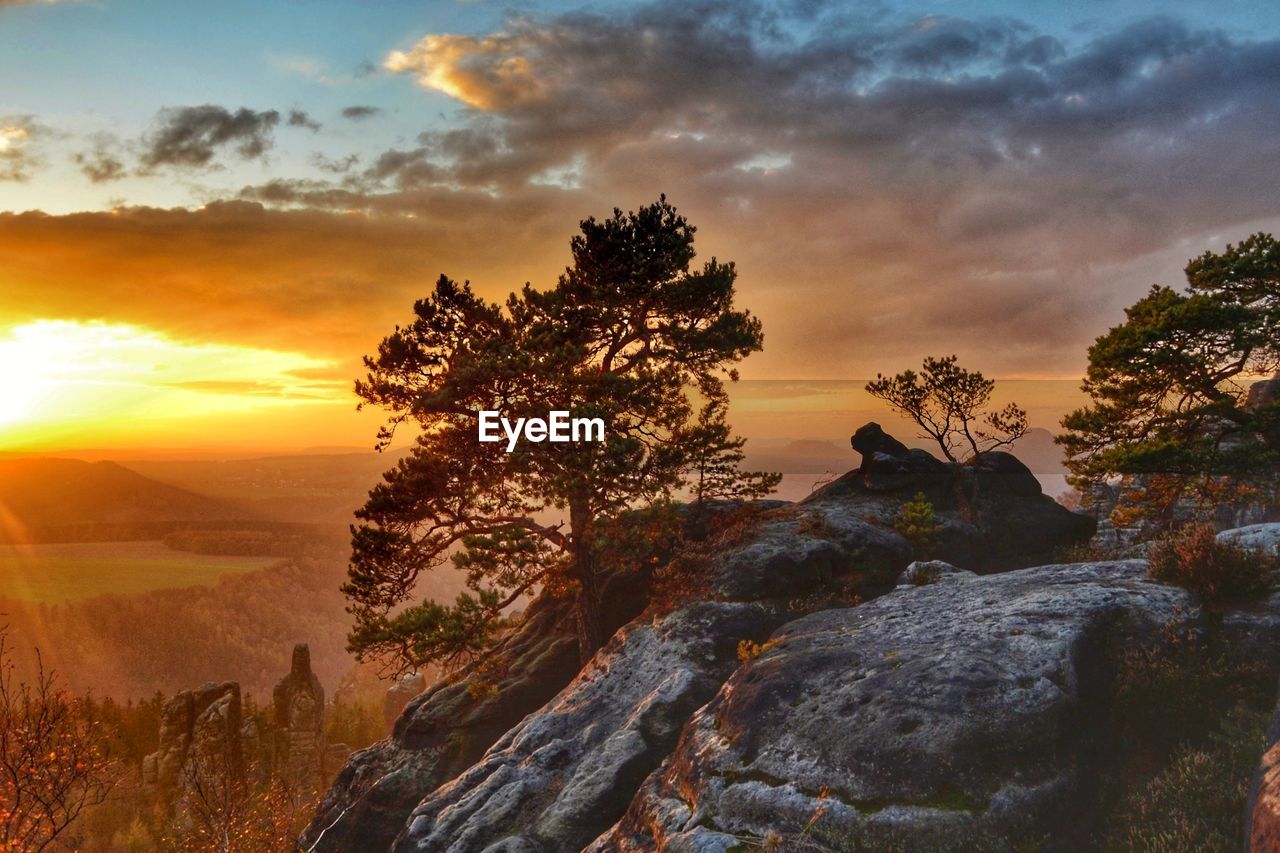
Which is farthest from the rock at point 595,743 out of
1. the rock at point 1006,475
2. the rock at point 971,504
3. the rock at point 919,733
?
the rock at point 1006,475

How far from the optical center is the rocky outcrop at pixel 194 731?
7256 cm

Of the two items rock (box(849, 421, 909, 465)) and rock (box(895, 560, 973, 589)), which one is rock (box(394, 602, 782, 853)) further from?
rock (box(849, 421, 909, 465))

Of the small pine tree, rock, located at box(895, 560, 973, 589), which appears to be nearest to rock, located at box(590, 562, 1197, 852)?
rock, located at box(895, 560, 973, 589)

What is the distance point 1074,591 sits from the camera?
1641 centimetres

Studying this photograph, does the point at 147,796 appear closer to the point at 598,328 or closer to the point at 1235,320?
the point at 598,328

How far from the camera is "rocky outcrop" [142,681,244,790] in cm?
7256

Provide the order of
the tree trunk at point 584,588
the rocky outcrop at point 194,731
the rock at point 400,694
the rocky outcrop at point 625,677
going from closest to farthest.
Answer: the rocky outcrop at point 625,677, the tree trunk at point 584,588, the rocky outcrop at point 194,731, the rock at point 400,694

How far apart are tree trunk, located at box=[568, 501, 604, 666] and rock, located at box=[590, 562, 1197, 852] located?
10.4 meters

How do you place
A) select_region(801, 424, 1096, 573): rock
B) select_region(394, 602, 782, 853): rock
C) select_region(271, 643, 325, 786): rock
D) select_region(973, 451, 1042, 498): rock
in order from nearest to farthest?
select_region(394, 602, 782, 853): rock
select_region(801, 424, 1096, 573): rock
select_region(973, 451, 1042, 498): rock
select_region(271, 643, 325, 786): rock

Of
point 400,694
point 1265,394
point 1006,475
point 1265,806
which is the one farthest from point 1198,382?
point 400,694

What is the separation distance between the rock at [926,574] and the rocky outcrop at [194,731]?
243ft

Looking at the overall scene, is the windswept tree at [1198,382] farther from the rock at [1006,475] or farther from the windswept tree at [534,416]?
the windswept tree at [534,416]

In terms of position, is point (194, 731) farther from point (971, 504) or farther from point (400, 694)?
point (971, 504)

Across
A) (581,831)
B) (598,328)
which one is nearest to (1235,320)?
(598,328)
